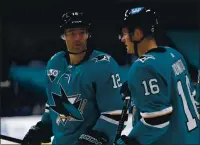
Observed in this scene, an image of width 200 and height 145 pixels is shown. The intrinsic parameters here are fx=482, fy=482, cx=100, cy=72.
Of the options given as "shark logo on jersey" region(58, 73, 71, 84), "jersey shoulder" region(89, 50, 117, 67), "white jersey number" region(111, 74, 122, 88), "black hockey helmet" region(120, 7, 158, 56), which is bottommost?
"white jersey number" region(111, 74, 122, 88)

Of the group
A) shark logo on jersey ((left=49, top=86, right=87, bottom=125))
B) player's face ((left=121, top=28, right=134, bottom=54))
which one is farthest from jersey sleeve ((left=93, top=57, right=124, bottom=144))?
player's face ((left=121, top=28, right=134, bottom=54))

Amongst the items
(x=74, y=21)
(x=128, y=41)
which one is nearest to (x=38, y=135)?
(x=74, y=21)

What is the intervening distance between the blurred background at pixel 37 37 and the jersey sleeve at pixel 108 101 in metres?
2.69

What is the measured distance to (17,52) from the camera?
4992mm

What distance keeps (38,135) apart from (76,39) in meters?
0.53

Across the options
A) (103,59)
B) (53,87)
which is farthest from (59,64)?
(103,59)

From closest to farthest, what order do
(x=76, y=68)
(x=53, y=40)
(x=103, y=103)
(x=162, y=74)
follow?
(x=162, y=74) < (x=103, y=103) < (x=76, y=68) < (x=53, y=40)

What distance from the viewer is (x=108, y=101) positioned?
7.01 feet

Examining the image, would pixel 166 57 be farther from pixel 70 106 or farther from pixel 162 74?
pixel 70 106

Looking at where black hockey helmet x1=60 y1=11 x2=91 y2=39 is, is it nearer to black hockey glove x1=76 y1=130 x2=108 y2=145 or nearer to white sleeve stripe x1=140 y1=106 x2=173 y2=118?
black hockey glove x1=76 y1=130 x2=108 y2=145

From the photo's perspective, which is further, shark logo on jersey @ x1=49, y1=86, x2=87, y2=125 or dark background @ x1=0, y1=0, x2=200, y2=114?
dark background @ x1=0, y1=0, x2=200, y2=114

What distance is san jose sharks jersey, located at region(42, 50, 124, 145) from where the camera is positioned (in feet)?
7.06

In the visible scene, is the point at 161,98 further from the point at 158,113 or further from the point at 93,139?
the point at 93,139

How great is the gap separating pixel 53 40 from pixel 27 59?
1.16 feet
